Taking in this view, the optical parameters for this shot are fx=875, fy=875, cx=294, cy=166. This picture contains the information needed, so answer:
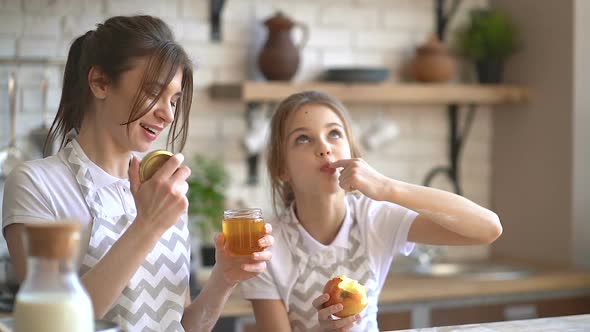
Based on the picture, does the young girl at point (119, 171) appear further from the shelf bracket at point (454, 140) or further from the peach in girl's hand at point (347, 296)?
the shelf bracket at point (454, 140)

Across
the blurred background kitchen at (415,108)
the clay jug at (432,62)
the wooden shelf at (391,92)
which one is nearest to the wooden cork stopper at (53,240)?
the blurred background kitchen at (415,108)

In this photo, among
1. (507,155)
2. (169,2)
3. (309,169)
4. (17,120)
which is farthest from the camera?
(507,155)

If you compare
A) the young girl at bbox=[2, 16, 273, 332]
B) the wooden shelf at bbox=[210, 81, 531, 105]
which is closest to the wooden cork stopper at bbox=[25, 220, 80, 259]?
the young girl at bbox=[2, 16, 273, 332]

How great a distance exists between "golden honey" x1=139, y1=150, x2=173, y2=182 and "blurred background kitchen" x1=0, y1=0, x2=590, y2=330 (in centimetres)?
140

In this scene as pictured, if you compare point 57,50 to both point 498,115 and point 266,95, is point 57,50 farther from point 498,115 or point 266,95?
point 498,115

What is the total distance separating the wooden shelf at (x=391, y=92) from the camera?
11.4ft

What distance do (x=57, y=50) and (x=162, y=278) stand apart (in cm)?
177

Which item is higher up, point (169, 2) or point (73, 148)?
point (169, 2)

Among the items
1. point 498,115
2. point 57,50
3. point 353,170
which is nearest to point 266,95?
point 57,50

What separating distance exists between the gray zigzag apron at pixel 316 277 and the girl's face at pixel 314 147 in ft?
Answer: 0.47

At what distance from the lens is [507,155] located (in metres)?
4.12

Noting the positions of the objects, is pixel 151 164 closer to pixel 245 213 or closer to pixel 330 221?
pixel 245 213

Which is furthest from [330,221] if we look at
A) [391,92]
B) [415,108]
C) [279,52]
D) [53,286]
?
[415,108]

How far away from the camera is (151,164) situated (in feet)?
5.32
